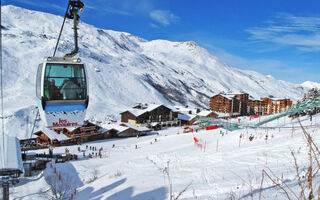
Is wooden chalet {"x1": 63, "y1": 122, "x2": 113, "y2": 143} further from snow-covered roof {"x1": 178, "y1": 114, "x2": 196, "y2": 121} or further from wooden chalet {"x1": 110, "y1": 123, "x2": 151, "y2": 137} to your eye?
snow-covered roof {"x1": 178, "y1": 114, "x2": 196, "y2": 121}

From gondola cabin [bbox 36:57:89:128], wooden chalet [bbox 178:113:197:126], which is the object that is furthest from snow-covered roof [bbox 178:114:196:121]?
gondola cabin [bbox 36:57:89:128]

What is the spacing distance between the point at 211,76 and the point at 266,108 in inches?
3550

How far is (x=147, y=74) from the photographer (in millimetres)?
109500

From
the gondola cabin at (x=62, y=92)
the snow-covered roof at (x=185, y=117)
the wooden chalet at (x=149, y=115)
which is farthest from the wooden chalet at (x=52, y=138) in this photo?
the snow-covered roof at (x=185, y=117)

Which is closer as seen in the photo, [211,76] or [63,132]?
[63,132]

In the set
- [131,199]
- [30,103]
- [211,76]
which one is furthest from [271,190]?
[211,76]

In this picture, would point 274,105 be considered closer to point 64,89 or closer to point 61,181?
point 61,181

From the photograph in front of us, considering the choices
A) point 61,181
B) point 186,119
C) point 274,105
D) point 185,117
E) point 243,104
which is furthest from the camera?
point 274,105

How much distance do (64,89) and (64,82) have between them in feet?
0.79

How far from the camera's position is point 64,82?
23.9ft

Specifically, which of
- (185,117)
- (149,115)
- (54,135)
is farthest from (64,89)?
(185,117)

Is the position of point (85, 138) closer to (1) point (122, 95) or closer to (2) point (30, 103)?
(2) point (30, 103)

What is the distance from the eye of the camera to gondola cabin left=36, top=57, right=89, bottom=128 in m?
6.94

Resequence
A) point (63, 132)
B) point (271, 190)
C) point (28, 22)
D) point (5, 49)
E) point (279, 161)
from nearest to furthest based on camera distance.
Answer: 1. point (271, 190)
2. point (279, 161)
3. point (63, 132)
4. point (5, 49)
5. point (28, 22)
